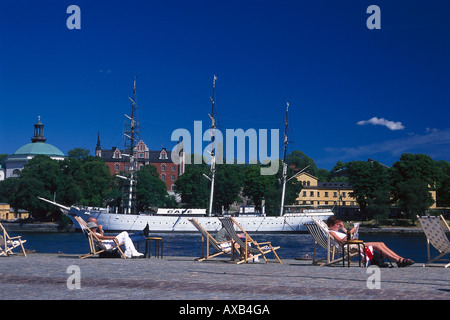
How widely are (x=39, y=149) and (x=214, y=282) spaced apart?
123m

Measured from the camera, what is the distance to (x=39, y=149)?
125 meters

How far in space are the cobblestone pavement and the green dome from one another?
388ft

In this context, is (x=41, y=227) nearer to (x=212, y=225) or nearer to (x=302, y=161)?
(x=212, y=225)

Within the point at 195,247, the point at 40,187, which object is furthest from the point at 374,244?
the point at 40,187

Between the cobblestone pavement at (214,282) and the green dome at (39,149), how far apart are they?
118328 mm

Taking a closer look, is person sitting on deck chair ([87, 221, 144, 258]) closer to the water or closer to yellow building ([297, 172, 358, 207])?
the water

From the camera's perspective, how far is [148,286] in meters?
7.68

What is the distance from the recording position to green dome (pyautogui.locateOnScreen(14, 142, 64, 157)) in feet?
406

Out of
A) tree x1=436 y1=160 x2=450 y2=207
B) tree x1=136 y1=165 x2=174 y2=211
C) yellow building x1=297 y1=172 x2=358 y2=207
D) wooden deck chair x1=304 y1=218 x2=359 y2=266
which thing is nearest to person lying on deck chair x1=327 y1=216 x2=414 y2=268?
wooden deck chair x1=304 y1=218 x2=359 y2=266

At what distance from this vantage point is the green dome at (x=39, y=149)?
124m

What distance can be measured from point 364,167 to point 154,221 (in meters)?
30.3

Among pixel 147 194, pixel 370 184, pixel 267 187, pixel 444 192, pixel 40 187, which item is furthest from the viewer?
pixel 444 192
